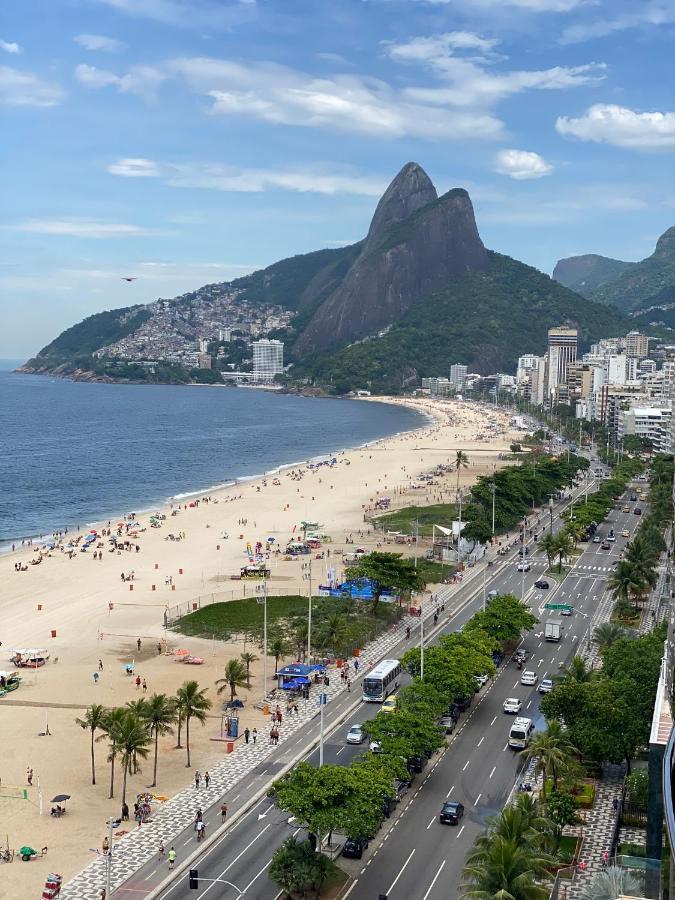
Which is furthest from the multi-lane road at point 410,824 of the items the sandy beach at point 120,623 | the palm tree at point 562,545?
the palm tree at point 562,545

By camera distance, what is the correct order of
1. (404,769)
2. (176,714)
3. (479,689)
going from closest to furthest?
1. (404,769)
2. (176,714)
3. (479,689)

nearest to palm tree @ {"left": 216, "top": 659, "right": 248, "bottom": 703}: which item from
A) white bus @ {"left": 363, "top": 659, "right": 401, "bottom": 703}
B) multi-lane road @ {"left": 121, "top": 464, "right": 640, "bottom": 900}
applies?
multi-lane road @ {"left": 121, "top": 464, "right": 640, "bottom": 900}

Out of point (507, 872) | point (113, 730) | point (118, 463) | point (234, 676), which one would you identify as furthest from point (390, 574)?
point (118, 463)

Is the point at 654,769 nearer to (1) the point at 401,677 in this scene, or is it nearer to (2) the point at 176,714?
(2) the point at 176,714

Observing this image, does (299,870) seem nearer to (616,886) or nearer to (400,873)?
(400,873)

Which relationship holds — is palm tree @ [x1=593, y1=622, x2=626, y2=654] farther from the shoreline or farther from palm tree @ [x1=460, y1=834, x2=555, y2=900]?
the shoreline

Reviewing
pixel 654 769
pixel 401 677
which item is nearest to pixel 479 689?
pixel 401 677

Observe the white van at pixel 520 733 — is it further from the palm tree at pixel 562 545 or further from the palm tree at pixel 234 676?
the palm tree at pixel 562 545

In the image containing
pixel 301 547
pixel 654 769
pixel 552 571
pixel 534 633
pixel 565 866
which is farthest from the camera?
pixel 301 547
